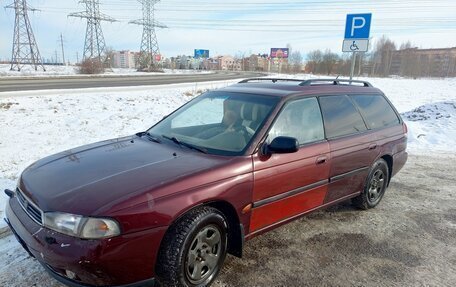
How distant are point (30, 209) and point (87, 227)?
701 mm

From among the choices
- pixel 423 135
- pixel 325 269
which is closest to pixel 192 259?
pixel 325 269

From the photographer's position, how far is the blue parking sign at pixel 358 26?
8.18 m

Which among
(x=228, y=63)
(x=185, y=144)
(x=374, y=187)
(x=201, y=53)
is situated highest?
(x=201, y=53)

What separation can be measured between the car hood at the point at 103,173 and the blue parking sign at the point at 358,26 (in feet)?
21.9

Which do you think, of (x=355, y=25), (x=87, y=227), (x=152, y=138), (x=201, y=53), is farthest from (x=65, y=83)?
(x=201, y=53)

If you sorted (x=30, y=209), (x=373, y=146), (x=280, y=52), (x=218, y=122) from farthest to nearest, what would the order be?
(x=280, y=52) → (x=373, y=146) → (x=218, y=122) → (x=30, y=209)

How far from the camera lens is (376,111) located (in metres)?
4.83

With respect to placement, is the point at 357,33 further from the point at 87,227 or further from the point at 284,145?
the point at 87,227

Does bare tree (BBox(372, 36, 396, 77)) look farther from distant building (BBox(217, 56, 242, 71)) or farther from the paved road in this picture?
the paved road

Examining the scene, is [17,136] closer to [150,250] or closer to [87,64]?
[150,250]

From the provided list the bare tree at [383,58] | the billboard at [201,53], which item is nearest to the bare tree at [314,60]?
the bare tree at [383,58]

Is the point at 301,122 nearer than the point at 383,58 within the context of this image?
Yes

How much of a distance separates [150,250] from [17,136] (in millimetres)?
6764

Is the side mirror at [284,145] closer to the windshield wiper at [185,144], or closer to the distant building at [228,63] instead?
the windshield wiper at [185,144]
